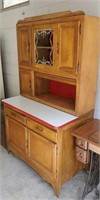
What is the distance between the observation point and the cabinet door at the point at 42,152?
5.91 feet

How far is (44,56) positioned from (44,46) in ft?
0.35

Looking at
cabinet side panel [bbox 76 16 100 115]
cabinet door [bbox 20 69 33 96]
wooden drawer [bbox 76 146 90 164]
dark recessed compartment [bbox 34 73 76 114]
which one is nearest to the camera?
cabinet side panel [bbox 76 16 100 115]

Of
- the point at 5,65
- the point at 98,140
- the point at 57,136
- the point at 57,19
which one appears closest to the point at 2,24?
the point at 5,65

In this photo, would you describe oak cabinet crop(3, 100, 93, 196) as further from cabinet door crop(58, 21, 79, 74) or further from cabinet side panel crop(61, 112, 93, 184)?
cabinet door crop(58, 21, 79, 74)

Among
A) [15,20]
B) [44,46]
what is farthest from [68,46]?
[15,20]

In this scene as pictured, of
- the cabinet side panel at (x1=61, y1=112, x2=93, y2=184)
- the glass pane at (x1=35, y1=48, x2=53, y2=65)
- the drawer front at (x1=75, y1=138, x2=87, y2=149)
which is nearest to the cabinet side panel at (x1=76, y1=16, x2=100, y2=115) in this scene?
the cabinet side panel at (x1=61, y1=112, x2=93, y2=184)

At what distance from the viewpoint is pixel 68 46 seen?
1.70 m

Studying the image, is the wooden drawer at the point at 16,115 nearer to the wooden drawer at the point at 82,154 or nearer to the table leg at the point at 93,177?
the wooden drawer at the point at 82,154

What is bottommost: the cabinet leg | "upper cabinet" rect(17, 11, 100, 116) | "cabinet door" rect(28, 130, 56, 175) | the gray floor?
the gray floor

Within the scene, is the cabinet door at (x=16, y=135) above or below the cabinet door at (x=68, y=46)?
below

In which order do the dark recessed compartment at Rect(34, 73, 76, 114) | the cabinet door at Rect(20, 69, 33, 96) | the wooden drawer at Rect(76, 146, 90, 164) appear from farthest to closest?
1. the cabinet door at Rect(20, 69, 33, 96)
2. the dark recessed compartment at Rect(34, 73, 76, 114)
3. the wooden drawer at Rect(76, 146, 90, 164)

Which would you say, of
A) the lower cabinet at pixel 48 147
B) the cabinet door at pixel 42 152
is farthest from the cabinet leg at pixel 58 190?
the cabinet door at pixel 42 152

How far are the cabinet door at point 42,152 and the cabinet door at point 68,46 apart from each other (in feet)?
2.43

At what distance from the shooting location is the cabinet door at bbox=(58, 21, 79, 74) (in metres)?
1.62
